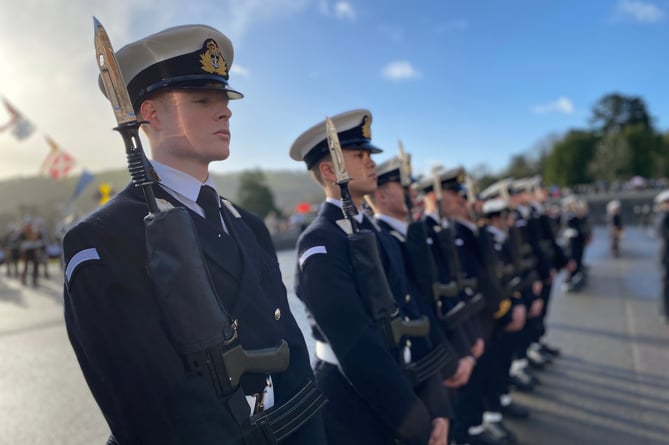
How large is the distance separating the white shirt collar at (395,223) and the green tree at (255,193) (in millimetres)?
18594

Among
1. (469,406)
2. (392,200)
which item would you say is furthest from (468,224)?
(469,406)

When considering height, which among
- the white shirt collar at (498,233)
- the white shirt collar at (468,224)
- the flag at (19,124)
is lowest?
the white shirt collar at (498,233)

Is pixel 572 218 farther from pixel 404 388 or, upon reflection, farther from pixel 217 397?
pixel 217 397

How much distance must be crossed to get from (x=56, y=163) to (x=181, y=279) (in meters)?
17.2

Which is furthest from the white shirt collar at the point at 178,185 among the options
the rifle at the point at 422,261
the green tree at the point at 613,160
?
the green tree at the point at 613,160

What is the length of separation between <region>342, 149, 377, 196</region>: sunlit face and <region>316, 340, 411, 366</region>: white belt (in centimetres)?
73

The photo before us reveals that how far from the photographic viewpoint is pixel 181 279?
109 cm

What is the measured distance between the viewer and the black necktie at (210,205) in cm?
137

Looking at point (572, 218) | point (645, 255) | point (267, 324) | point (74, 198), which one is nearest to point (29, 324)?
point (74, 198)

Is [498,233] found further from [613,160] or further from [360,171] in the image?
[613,160]

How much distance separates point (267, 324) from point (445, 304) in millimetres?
2050

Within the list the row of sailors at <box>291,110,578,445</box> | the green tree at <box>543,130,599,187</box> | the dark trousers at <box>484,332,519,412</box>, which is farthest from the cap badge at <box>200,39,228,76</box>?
the green tree at <box>543,130,599,187</box>

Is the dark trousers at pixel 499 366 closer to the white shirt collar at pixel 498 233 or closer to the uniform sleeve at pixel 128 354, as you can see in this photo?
the white shirt collar at pixel 498 233

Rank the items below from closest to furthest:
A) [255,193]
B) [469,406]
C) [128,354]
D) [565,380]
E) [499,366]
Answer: [128,354] < [469,406] < [499,366] < [565,380] < [255,193]
